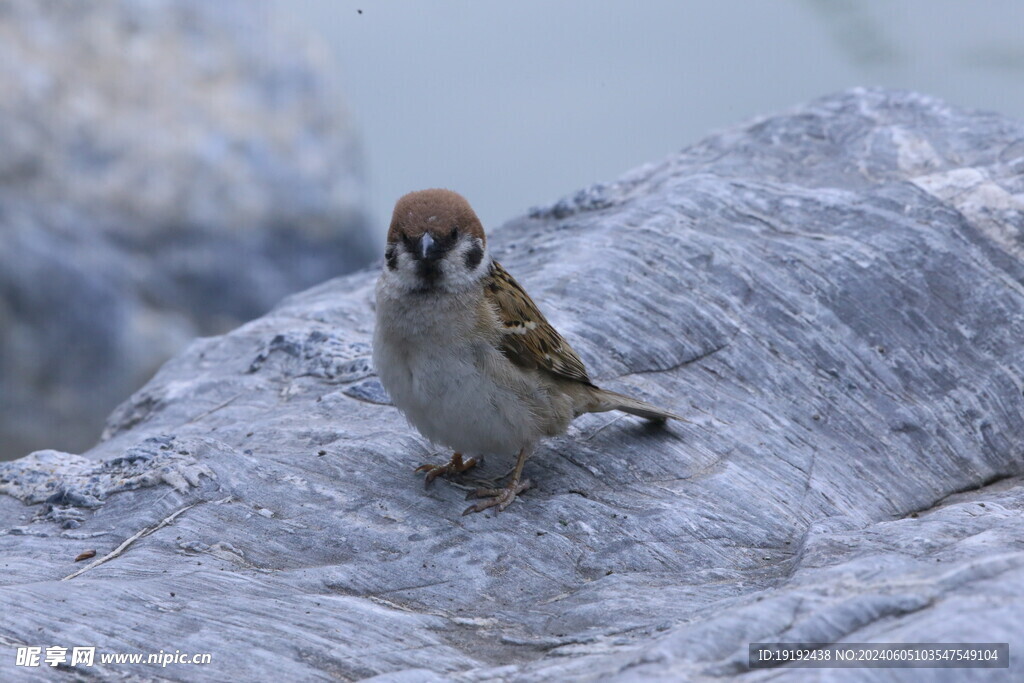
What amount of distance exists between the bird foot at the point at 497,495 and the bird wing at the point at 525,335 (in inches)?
19.5

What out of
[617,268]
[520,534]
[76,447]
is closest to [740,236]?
[617,268]

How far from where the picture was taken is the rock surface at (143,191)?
9234 millimetres

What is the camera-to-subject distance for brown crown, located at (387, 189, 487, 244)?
438 cm

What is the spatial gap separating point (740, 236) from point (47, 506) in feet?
12.7

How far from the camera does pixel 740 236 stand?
20.9 ft

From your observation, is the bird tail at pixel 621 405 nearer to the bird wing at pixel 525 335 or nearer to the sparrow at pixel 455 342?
the bird wing at pixel 525 335

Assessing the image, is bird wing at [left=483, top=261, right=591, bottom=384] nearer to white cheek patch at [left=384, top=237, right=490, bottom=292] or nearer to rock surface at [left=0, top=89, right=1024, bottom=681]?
white cheek patch at [left=384, top=237, right=490, bottom=292]

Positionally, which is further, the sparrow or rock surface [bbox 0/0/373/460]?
rock surface [bbox 0/0/373/460]

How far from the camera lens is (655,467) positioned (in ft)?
16.0

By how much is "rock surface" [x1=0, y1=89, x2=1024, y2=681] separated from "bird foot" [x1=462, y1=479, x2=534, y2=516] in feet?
0.15

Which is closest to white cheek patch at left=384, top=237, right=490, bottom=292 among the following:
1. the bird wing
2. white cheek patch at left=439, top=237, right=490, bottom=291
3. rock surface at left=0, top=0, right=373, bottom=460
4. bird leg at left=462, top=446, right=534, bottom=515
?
white cheek patch at left=439, top=237, right=490, bottom=291

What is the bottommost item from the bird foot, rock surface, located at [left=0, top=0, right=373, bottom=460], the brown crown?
the bird foot

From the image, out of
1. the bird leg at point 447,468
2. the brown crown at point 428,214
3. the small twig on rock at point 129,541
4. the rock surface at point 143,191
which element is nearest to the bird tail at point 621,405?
the bird leg at point 447,468

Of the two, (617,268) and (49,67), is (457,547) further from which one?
(49,67)
